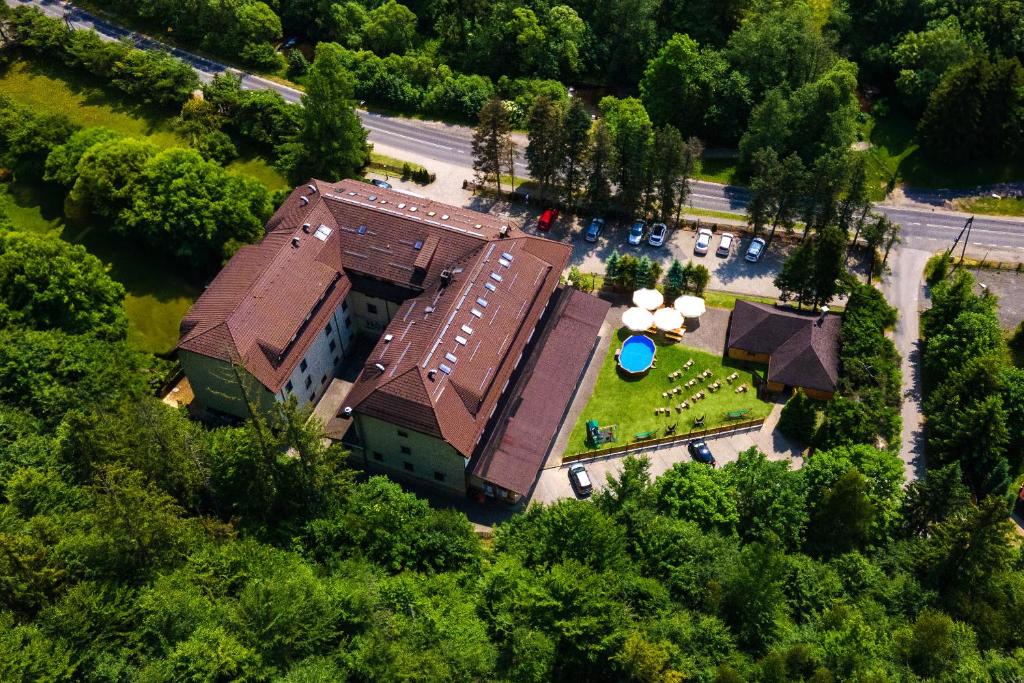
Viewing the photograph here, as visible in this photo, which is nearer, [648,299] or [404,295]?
[404,295]

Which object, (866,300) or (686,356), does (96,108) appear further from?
(866,300)

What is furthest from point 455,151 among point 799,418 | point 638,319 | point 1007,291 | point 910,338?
point 1007,291

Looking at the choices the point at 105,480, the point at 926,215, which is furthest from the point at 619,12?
the point at 105,480

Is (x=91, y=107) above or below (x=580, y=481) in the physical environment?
above

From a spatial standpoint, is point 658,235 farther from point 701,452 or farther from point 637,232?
point 701,452

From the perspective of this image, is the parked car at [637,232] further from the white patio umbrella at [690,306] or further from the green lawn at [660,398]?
the green lawn at [660,398]

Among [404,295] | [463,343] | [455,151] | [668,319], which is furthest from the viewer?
[455,151]

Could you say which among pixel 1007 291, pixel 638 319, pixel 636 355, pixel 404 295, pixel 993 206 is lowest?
pixel 636 355

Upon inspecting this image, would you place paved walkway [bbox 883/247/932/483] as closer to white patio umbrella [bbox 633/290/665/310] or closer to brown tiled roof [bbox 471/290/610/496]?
white patio umbrella [bbox 633/290/665/310]
